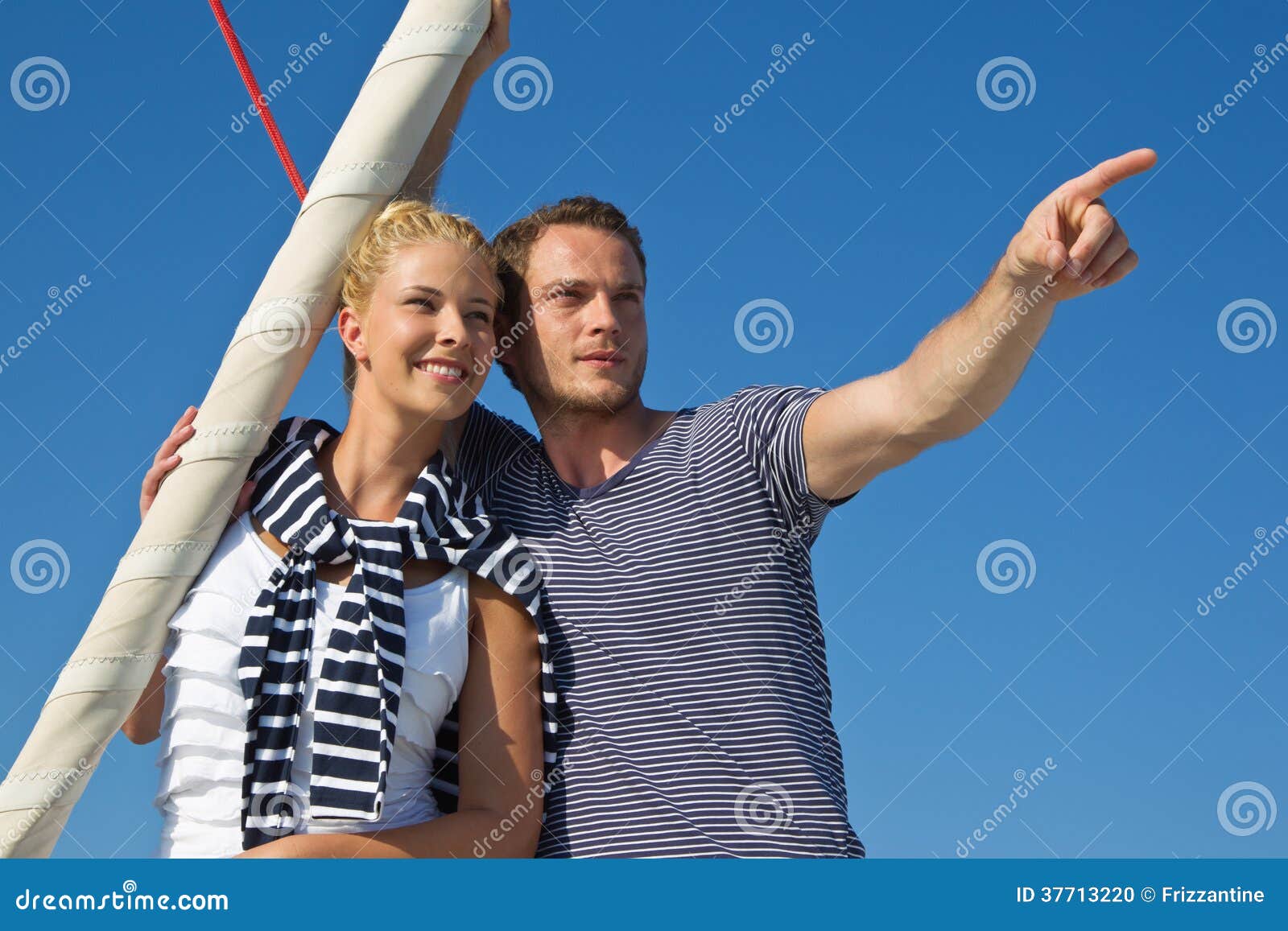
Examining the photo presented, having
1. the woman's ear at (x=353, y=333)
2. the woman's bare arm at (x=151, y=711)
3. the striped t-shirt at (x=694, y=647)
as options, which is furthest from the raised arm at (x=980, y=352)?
the woman's bare arm at (x=151, y=711)

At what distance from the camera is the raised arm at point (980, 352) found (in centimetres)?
366

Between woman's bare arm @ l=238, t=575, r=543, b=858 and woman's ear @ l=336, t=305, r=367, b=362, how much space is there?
900mm

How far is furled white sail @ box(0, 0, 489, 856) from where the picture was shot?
445 centimetres

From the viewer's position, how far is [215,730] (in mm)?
4277

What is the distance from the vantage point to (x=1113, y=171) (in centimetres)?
356

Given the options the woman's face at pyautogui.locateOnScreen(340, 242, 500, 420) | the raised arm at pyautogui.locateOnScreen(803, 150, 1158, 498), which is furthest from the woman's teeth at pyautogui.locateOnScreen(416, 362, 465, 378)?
the raised arm at pyautogui.locateOnScreen(803, 150, 1158, 498)

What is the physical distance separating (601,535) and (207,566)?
4.33 feet

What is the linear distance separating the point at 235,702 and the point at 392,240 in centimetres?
162

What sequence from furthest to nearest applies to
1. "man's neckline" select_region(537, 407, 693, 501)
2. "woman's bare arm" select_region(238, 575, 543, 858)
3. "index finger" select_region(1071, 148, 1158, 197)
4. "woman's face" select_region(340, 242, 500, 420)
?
"man's neckline" select_region(537, 407, 693, 501) → "woman's face" select_region(340, 242, 500, 420) → "woman's bare arm" select_region(238, 575, 543, 858) → "index finger" select_region(1071, 148, 1158, 197)

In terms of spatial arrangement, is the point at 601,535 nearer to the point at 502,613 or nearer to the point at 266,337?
the point at 502,613

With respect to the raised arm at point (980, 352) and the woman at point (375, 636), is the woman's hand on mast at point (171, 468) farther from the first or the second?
the raised arm at point (980, 352)

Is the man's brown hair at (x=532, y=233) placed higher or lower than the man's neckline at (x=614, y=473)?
higher

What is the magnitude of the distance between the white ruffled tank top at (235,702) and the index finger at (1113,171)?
2.27 m

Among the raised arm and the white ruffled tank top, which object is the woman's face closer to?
the white ruffled tank top
